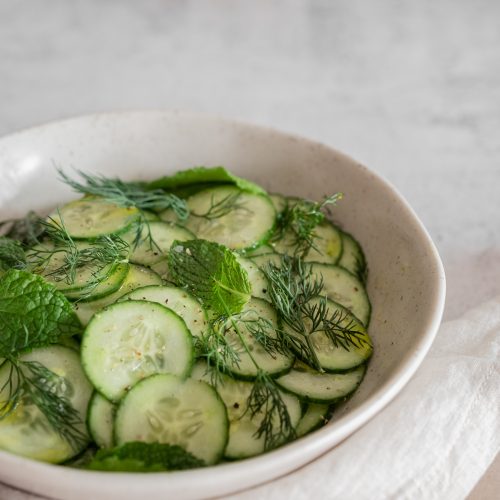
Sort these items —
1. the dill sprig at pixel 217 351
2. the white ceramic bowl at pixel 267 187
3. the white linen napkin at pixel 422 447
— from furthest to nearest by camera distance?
the dill sprig at pixel 217 351 < the white linen napkin at pixel 422 447 < the white ceramic bowl at pixel 267 187

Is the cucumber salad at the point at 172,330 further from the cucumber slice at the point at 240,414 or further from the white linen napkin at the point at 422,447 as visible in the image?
the white linen napkin at the point at 422,447

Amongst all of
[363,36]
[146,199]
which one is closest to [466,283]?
[146,199]

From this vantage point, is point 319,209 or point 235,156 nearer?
point 319,209

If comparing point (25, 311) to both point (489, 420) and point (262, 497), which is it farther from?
point (489, 420)

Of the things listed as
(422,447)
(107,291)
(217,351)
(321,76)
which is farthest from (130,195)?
(321,76)

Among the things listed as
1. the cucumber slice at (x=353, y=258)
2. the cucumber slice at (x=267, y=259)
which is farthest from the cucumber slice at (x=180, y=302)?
the cucumber slice at (x=353, y=258)

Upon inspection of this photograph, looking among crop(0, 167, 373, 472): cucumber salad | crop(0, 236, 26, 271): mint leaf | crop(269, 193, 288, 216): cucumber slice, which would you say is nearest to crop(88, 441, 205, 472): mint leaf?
crop(0, 167, 373, 472): cucumber salad

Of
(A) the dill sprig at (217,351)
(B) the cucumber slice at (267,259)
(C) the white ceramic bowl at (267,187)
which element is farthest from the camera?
(B) the cucumber slice at (267,259)
